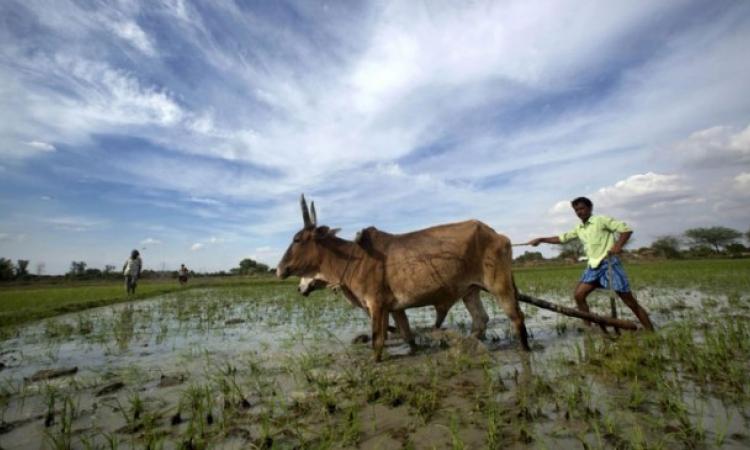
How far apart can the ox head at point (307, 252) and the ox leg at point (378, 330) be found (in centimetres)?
135

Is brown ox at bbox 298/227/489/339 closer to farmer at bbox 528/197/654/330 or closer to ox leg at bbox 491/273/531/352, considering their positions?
ox leg at bbox 491/273/531/352

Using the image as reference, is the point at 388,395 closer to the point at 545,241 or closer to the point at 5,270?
the point at 545,241

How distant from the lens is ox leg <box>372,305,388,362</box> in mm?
5168

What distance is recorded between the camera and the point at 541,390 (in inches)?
138

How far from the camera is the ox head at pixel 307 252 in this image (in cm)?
622

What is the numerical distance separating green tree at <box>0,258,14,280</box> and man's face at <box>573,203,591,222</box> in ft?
245

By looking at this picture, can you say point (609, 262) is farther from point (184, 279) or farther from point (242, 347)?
point (184, 279)

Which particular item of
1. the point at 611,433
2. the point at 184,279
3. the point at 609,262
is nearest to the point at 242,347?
the point at 611,433

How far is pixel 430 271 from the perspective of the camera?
5.41 m

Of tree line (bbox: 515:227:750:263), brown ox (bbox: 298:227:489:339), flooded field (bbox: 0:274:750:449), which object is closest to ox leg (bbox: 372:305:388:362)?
flooded field (bbox: 0:274:750:449)

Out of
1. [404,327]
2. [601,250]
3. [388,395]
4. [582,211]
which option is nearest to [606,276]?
[601,250]

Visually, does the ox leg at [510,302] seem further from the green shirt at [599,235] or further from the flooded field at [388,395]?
the green shirt at [599,235]

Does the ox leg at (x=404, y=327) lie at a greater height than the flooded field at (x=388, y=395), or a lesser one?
greater

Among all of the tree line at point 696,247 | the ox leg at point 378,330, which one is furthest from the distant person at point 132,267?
the tree line at point 696,247
